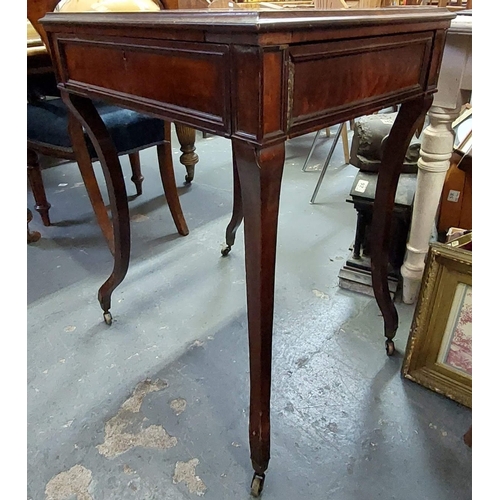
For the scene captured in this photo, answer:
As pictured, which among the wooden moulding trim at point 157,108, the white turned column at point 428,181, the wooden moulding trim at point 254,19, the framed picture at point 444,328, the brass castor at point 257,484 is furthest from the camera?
the white turned column at point 428,181

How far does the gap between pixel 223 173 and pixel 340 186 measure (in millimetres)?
604

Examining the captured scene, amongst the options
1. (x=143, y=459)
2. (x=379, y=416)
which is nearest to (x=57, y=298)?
(x=143, y=459)

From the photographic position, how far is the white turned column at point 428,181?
102 centimetres

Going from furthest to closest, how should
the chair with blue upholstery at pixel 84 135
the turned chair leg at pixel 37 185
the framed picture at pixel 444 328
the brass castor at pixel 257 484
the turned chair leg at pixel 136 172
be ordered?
the turned chair leg at pixel 136 172 < the turned chair leg at pixel 37 185 < the chair with blue upholstery at pixel 84 135 < the framed picture at pixel 444 328 < the brass castor at pixel 257 484

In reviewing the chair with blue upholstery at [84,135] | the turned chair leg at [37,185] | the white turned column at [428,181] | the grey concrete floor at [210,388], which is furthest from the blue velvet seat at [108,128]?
the white turned column at [428,181]

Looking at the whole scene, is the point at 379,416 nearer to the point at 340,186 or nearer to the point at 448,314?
the point at 448,314

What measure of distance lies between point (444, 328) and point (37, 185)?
147 centimetres

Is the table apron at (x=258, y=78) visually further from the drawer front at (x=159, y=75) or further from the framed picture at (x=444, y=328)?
the framed picture at (x=444, y=328)

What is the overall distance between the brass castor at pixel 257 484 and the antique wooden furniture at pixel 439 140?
682 millimetres

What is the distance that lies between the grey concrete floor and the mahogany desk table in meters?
0.15

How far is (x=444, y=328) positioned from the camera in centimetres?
95

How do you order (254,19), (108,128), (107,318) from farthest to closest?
(108,128) → (107,318) → (254,19)

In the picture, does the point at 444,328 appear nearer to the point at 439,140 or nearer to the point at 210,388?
the point at 439,140

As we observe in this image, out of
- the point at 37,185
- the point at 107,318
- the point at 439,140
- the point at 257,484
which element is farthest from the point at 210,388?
the point at 37,185
